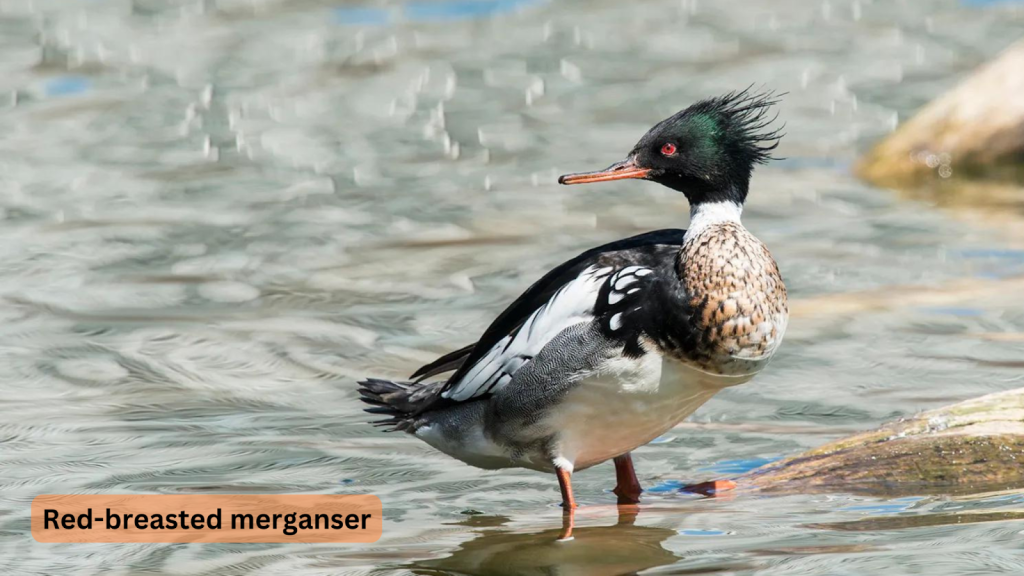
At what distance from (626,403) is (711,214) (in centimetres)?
85

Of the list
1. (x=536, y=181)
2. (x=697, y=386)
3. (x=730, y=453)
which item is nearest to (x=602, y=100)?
(x=536, y=181)

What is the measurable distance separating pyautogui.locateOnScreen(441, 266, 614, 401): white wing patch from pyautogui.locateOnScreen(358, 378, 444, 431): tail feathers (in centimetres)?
26

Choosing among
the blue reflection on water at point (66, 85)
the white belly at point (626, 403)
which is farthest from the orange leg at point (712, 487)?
the blue reflection on water at point (66, 85)

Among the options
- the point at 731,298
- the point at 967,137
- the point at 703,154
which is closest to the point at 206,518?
the point at 731,298

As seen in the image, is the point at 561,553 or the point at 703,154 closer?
the point at 561,553

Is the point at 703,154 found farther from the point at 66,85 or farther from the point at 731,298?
the point at 66,85

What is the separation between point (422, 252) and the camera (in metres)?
10.6

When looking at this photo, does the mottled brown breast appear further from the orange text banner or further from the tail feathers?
the orange text banner

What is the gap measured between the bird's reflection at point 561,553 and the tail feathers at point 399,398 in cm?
86

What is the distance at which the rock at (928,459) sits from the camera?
6.10 metres

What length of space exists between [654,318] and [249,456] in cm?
225

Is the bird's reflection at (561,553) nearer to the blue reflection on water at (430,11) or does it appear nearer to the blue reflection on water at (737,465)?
the blue reflection on water at (737,465)

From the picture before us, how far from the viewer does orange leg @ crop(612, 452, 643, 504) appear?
634 centimetres

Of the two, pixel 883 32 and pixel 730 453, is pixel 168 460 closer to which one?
pixel 730 453
